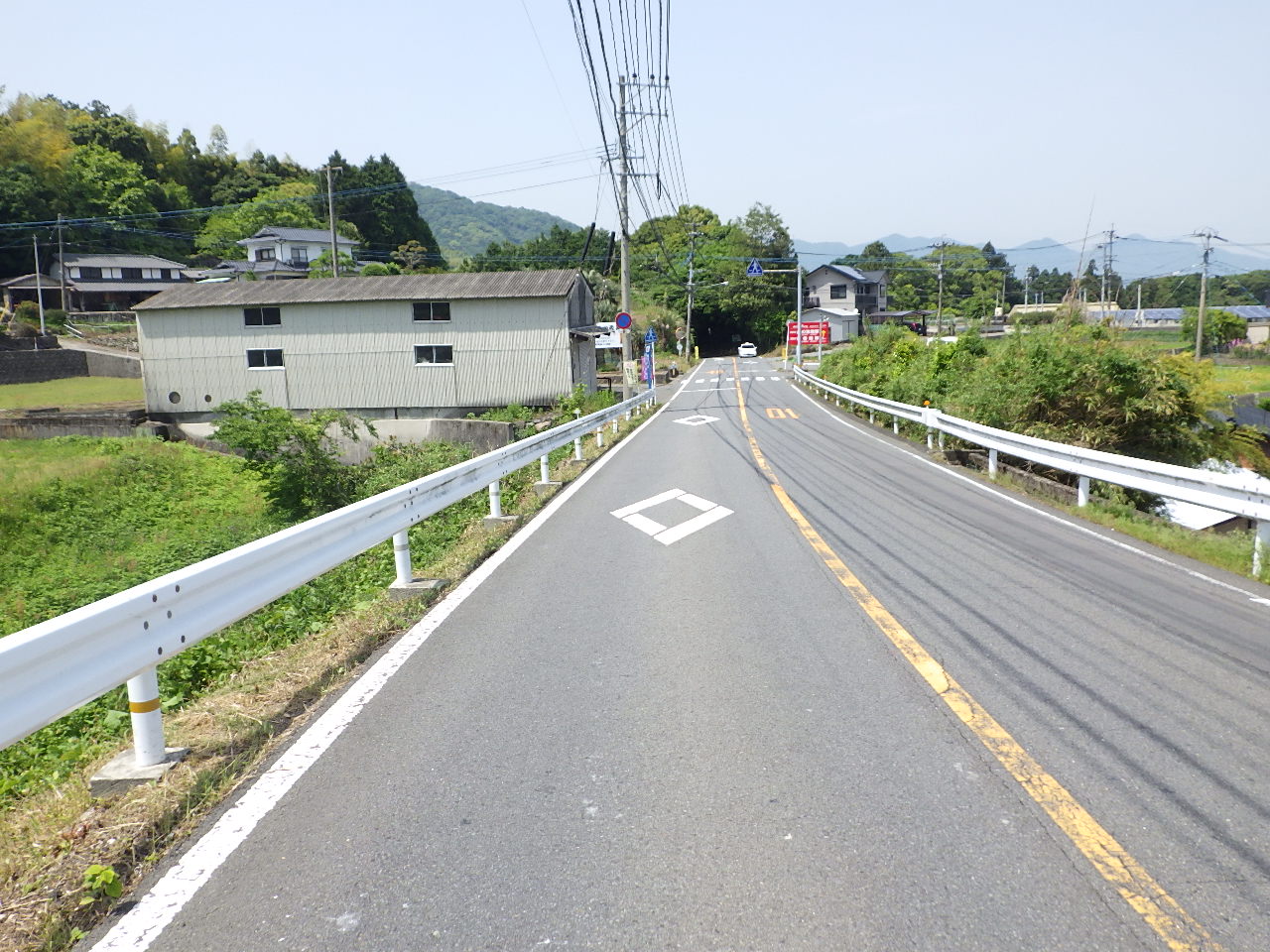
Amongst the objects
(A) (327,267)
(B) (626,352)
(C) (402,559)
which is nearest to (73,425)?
(B) (626,352)

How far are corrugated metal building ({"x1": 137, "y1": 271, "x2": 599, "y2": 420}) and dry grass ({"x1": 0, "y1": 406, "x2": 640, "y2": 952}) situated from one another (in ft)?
97.7

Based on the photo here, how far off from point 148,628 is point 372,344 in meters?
33.5

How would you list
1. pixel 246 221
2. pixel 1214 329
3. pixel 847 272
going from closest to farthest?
pixel 1214 329, pixel 246 221, pixel 847 272

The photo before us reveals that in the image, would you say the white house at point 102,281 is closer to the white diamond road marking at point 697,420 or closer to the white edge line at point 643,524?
the white diamond road marking at point 697,420

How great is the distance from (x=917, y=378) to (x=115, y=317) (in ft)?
193

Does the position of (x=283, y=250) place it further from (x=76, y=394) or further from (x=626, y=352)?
(x=626, y=352)

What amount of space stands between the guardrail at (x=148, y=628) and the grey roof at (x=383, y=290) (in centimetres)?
2953

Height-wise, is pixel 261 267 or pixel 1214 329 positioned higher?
pixel 261 267

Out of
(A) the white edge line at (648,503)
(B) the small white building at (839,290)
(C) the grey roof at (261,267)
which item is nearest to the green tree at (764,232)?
(B) the small white building at (839,290)

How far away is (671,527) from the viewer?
10031 mm

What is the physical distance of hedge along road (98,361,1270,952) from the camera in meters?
2.87

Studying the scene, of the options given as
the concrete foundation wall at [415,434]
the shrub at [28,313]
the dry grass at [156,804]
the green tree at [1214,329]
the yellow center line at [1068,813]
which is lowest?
the concrete foundation wall at [415,434]

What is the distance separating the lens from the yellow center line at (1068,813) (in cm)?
278

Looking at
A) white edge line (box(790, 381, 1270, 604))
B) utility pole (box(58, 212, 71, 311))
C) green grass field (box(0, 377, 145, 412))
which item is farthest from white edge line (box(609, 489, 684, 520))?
utility pole (box(58, 212, 71, 311))
